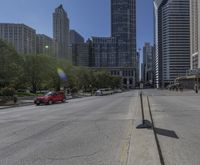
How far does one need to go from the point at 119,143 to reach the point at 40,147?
7.38 feet

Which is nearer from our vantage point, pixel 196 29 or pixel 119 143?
pixel 119 143

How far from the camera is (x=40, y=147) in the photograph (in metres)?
9.62

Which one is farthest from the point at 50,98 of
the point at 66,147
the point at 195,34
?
the point at 195,34

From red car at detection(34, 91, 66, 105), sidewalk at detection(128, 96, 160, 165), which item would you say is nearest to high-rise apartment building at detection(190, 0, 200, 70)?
red car at detection(34, 91, 66, 105)

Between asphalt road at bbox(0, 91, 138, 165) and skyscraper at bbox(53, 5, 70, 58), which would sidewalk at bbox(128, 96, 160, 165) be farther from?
skyscraper at bbox(53, 5, 70, 58)

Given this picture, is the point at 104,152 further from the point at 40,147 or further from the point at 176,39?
the point at 176,39

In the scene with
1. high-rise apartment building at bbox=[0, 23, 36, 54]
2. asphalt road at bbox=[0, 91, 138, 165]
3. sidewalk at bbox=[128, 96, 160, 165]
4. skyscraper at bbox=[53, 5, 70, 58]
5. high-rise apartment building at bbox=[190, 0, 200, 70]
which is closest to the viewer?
sidewalk at bbox=[128, 96, 160, 165]

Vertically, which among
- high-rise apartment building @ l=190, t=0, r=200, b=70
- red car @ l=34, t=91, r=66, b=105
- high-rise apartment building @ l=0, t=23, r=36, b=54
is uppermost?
high-rise apartment building @ l=190, t=0, r=200, b=70

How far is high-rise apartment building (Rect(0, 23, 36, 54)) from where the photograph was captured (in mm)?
81750

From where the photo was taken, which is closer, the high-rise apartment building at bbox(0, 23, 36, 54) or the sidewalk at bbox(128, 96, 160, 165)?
the sidewalk at bbox(128, 96, 160, 165)

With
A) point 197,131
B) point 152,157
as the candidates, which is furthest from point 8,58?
point 152,157

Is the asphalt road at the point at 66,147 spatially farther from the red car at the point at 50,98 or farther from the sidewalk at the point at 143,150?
the red car at the point at 50,98

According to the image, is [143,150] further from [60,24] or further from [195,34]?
[195,34]

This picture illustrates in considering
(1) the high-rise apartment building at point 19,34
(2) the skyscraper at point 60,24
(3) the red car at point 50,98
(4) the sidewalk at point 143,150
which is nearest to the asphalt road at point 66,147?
(4) the sidewalk at point 143,150
